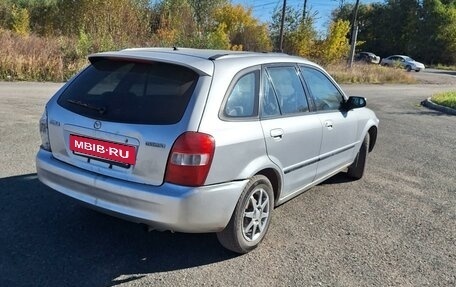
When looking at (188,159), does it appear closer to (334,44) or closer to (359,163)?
(359,163)

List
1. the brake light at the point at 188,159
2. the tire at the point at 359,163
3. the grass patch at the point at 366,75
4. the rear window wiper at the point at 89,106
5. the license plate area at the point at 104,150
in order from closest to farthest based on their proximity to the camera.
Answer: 1. the brake light at the point at 188,159
2. the license plate area at the point at 104,150
3. the rear window wiper at the point at 89,106
4. the tire at the point at 359,163
5. the grass patch at the point at 366,75

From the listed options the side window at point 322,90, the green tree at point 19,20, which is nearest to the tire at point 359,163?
the side window at point 322,90

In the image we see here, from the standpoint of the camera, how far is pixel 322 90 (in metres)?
4.62

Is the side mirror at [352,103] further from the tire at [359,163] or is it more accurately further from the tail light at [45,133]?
the tail light at [45,133]

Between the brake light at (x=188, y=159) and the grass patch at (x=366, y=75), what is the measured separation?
23.3m

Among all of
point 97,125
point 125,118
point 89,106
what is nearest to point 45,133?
point 89,106

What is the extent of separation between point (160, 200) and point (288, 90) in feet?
5.64

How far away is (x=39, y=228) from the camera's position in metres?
3.71

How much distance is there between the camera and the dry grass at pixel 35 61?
48.5 feet

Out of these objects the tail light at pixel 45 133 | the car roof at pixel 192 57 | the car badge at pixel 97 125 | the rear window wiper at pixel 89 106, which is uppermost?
the car roof at pixel 192 57

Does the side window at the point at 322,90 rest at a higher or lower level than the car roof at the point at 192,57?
lower

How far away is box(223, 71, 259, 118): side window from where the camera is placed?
3244 mm

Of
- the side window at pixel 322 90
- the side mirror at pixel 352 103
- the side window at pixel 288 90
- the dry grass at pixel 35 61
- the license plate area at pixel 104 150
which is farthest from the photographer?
the dry grass at pixel 35 61

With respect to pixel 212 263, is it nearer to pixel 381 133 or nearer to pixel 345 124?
pixel 345 124
